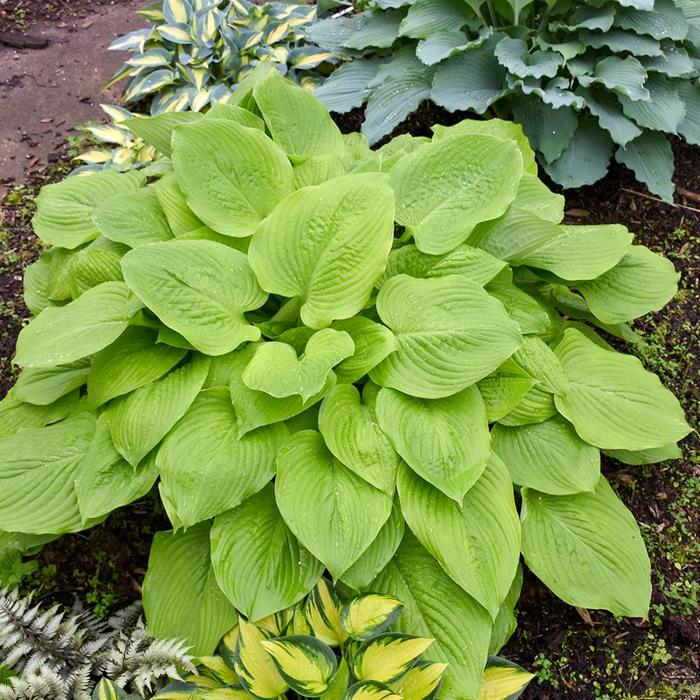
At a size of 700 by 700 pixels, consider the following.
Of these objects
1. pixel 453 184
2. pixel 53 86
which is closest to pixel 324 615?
pixel 453 184

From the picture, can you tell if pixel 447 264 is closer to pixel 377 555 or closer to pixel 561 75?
pixel 377 555

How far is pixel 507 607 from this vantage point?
75.1 inches

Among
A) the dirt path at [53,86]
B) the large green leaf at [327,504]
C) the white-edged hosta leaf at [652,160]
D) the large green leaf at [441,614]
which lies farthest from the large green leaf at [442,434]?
the dirt path at [53,86]

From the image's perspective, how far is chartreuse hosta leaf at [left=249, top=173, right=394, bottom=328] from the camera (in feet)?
6.15

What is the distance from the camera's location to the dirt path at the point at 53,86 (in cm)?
379

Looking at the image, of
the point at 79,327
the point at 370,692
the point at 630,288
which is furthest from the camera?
the point at 630,288

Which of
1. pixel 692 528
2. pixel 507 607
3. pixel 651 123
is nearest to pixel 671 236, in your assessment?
pixel 651 123

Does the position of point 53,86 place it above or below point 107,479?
above

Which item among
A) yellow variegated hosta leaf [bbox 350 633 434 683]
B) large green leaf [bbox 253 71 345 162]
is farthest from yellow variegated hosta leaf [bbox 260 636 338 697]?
large green leaf [bbox 253 71 345 162]

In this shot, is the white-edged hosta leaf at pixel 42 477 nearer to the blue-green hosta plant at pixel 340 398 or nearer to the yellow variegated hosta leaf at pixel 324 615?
the blue-green hosta plant at pixel 340 398

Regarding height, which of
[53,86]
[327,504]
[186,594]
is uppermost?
[53,86]

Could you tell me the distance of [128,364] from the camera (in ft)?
6.39

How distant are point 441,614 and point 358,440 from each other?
504 millimetres

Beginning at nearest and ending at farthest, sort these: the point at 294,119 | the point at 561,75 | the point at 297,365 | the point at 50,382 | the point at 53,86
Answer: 1. the point at 297,365
2. the point at 50,382
3. the point at 294,119
4. the point at 561,75
5. the point at 53,86
